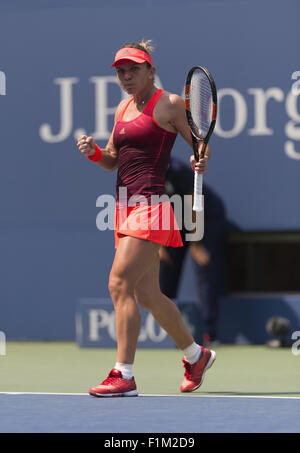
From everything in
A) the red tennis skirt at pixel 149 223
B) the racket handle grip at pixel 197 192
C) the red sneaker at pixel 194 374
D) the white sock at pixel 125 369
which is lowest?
the red sneaker at pixel 194 374

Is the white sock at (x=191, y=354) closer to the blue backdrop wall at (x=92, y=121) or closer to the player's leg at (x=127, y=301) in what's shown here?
the player's leg at (x=127, y=301)

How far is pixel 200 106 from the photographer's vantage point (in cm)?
550

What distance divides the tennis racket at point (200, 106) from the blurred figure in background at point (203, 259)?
257 cm

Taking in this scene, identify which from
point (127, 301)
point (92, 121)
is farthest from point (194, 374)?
point (92, 121)

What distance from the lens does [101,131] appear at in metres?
8.67

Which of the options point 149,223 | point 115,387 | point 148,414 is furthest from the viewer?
point 149,223

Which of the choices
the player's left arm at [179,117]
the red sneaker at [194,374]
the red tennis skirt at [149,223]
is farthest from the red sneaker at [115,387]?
the player's left arm at [179,117]

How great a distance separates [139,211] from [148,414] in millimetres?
1160

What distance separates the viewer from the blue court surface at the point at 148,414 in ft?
13.5

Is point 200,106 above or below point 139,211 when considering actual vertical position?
above

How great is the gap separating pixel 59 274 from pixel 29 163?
0.96 metres

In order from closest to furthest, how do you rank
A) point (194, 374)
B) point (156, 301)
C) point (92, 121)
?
point (156, 301) < point (194, 374) < point (92, 121)

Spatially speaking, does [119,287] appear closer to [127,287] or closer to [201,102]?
[127,287]

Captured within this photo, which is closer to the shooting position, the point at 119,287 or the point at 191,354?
the point at 119,287
